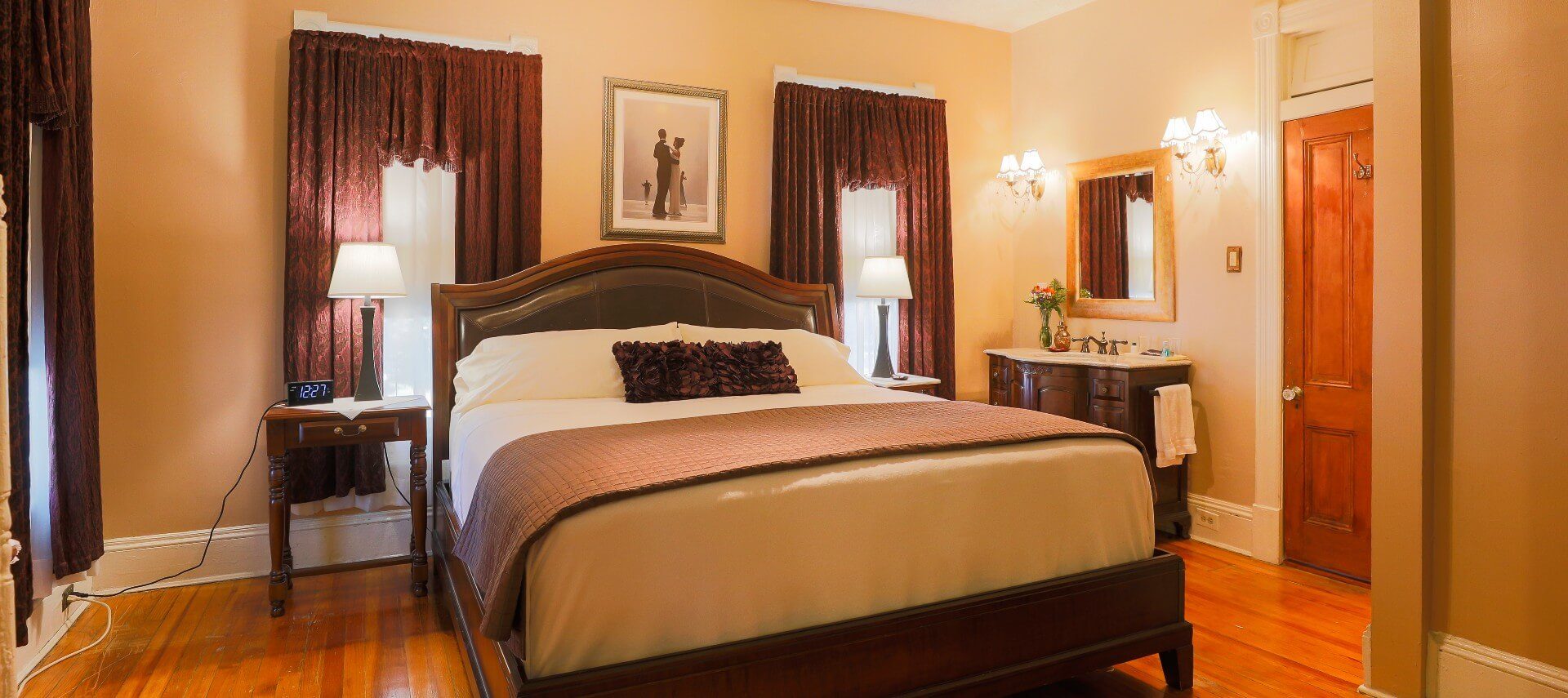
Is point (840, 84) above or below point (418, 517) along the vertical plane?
above

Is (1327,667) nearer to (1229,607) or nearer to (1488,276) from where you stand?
(1229,607)

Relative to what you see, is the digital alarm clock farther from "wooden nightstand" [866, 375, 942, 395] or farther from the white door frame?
the white door frame

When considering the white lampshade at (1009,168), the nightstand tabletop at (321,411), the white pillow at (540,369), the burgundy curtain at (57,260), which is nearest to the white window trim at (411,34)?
the burgundy curtain at (57,260)

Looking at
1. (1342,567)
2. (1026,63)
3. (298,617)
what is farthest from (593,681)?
(1026,63)

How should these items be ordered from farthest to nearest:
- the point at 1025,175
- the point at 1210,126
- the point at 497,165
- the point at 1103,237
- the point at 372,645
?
the point at 1025,175 → the point at 1103,237 → the point at 1210,126 → the point at 497,165 → the point at 372,645

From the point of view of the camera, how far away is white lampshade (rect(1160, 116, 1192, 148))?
411cm

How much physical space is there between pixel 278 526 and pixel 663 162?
2.36m

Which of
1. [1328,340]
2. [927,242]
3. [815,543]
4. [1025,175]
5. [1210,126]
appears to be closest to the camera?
[815,543]

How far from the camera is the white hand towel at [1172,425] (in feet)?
13.0

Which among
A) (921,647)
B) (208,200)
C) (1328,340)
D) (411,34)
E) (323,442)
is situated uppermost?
(411,34)

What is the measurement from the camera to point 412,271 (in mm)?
3846

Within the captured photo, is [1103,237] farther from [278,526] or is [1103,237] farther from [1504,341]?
[278,526]

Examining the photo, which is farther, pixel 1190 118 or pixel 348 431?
pixel 1190 118

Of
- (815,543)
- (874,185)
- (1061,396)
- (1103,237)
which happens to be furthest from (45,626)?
(1103,237)
